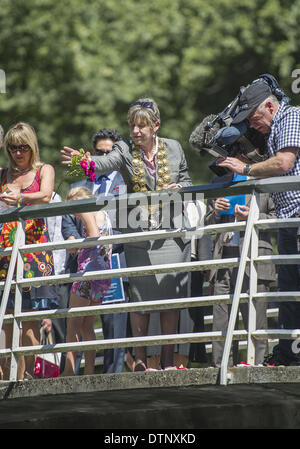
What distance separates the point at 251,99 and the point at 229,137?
0.98 ft

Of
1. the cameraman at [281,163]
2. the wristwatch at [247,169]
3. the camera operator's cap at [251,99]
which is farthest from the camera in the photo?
the camera operator's cap at [251,99]

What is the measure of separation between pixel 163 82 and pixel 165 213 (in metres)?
11.8

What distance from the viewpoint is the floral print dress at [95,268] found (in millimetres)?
8039

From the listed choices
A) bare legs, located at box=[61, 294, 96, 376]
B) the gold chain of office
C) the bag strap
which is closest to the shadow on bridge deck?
bare legs, located at box=[61, 294, 96, 376]

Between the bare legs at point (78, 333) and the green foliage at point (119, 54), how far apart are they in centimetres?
1017

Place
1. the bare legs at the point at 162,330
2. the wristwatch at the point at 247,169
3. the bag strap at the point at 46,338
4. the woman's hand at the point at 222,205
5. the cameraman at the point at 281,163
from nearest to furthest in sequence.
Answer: the cameraman at the point at 281,163 < the wristwatch at the point at 247,169 < the bare legs at the point at 162,330 < the woman's hand at the point at 222,205 < the bag strap at the point at 46,338

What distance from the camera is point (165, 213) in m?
7.52

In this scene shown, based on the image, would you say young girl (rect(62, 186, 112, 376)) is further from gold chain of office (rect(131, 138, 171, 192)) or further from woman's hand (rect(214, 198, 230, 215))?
woman's hand (rect(214, 198, 230, 215))

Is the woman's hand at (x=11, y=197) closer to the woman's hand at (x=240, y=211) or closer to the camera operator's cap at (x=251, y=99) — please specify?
the woman's hand at (x=240, y=211)

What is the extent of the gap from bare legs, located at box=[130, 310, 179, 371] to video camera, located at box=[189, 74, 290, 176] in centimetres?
113

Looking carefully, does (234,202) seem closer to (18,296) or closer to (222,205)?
(222,205)

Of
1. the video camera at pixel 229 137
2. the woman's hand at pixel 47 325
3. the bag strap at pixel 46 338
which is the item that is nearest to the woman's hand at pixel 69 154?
the video camera at pixel 229 137

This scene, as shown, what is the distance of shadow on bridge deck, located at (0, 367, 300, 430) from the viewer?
5.39m

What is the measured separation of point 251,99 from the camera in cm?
705
